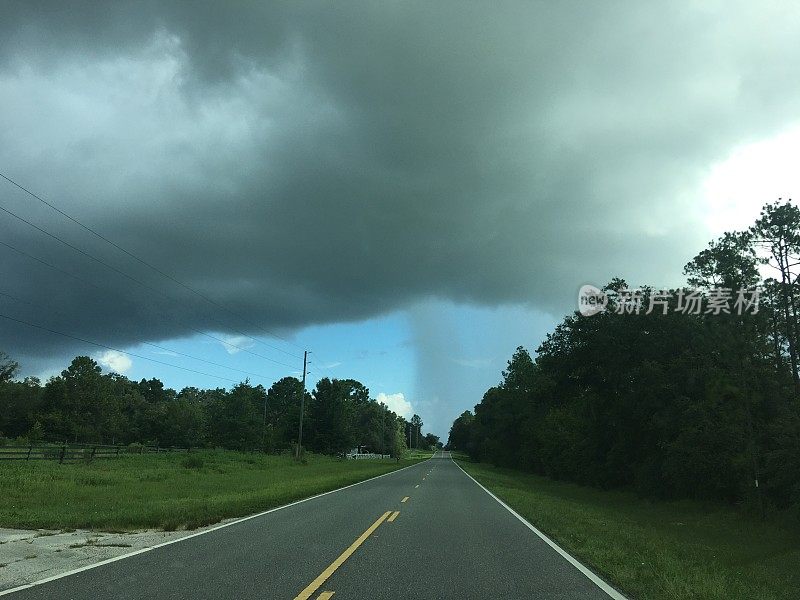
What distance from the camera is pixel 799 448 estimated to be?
806 inches

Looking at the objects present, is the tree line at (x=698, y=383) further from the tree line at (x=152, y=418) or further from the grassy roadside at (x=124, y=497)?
the tree line at (x=152, y=418)

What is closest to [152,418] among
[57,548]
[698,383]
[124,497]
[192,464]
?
[192,464]

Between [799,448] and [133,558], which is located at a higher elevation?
[799,448]

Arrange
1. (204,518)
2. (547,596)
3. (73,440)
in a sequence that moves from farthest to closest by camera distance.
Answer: (73,440) → (204,518) → (547,596)

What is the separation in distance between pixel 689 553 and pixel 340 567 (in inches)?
308

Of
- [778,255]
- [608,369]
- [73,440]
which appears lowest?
[73,440]

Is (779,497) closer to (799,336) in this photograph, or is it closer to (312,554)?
(799,336)

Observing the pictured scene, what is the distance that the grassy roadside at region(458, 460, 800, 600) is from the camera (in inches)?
302

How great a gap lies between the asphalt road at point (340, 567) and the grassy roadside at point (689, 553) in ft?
2.44

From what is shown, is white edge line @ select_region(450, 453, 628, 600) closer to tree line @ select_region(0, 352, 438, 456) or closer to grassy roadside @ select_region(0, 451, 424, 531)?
grassy roadside @ select_region(0, 451, 424, 531)

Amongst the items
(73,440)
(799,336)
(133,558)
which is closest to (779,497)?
(799,336)

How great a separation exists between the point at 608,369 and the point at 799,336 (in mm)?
14121

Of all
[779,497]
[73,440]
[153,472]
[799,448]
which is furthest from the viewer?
[73,440]

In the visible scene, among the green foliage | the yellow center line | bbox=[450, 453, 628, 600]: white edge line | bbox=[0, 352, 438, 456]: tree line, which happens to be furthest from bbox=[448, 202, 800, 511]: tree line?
bbox=[0, 352, 438, 456]: tree line
